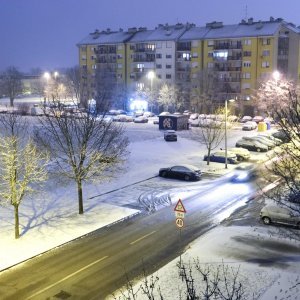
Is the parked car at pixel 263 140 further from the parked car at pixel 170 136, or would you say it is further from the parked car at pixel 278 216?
the parked car at pixel 278 216

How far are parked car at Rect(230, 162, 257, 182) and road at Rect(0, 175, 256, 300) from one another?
824cm

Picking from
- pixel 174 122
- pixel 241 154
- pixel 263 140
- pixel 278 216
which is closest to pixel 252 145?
pixel 263 140

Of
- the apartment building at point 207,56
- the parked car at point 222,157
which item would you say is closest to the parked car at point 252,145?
the parked car at point 222,157

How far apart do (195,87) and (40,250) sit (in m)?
64.7

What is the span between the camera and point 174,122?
5834 centimetres

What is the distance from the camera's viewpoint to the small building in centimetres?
5825

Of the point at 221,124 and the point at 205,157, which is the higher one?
the point at 221,124

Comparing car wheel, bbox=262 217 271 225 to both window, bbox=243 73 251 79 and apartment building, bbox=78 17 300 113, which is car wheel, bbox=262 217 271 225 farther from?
window, bbox=243 73 251 79

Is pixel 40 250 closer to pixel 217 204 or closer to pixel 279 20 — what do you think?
pixel 217 204

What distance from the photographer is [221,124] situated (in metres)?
42.0

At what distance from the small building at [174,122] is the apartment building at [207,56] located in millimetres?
19653

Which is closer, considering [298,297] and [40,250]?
[298,297]

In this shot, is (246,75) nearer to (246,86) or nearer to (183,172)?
(246,86)

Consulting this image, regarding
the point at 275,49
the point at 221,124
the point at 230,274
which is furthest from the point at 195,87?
the point at 230,274
